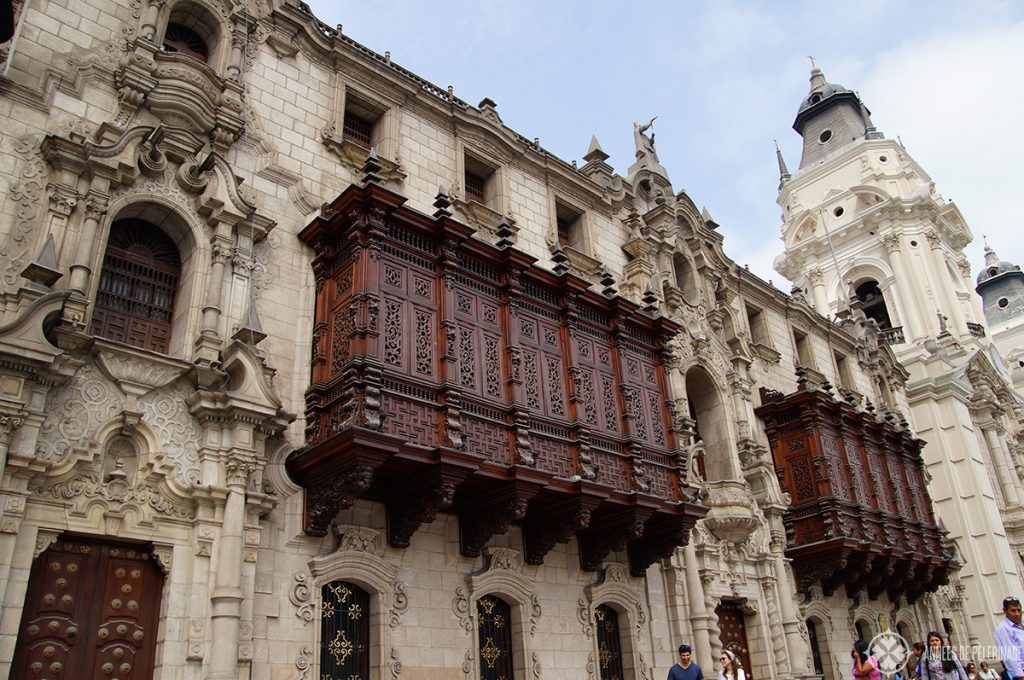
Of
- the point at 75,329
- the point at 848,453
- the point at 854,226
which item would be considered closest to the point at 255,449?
the point at 75,329

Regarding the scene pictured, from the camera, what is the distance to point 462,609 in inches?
516

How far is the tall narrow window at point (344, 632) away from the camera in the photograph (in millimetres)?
11688

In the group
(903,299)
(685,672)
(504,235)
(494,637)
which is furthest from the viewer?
(903,299)

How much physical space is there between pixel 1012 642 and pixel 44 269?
463 inches

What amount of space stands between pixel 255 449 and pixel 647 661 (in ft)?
29.2

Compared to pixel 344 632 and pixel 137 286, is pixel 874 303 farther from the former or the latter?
pixel 137 286

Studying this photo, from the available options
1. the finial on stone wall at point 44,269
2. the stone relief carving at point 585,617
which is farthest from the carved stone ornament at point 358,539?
the finial on stone wall at point 44,269

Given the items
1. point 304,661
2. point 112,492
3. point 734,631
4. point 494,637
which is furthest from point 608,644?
point 112,492

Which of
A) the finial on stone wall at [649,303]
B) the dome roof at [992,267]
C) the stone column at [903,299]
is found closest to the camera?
the finial on stone wall at [649,303]

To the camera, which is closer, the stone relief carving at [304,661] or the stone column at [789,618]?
the stone relief carving at [304,661]

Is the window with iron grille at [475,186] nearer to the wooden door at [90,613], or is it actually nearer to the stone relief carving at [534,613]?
the stone relief carving at [534,613]

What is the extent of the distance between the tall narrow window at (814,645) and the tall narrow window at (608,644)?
7.39m

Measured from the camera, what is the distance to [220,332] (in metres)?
11.9

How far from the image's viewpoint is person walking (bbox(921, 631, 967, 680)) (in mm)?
10062
